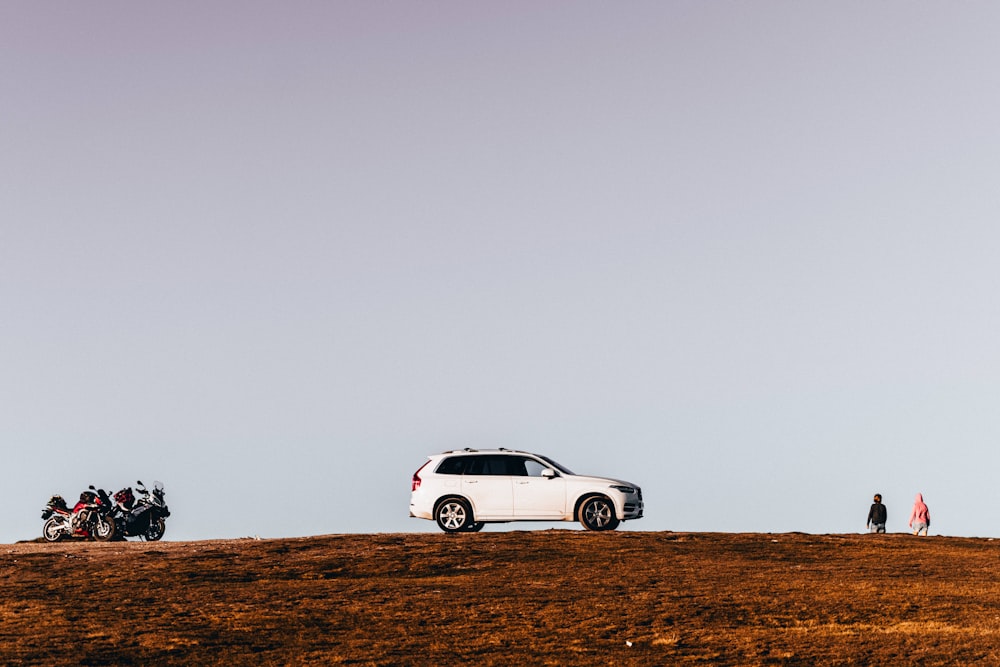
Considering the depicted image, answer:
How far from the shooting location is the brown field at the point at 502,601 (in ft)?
48.6

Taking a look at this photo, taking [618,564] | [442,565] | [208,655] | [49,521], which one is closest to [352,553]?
[442,565]

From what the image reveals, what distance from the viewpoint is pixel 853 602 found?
17.9 m

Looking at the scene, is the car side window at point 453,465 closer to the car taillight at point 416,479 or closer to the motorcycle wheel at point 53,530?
the car taillight at point 416,479

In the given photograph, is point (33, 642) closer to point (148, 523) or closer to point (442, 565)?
point (442, 565)

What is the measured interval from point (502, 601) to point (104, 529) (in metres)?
14.4

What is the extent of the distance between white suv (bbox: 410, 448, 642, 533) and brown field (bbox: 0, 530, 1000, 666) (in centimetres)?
110

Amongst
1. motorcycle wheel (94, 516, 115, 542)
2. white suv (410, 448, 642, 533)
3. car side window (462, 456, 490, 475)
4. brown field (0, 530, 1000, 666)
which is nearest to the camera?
brown field (0, 530, 1000, 666)

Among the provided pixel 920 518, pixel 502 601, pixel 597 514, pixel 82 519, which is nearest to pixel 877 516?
pixel 920 518

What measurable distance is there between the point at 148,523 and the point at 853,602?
1772 centimetres

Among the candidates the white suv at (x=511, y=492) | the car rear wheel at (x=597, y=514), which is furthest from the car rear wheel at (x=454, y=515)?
the car rear wheel at (x=597, y=514)

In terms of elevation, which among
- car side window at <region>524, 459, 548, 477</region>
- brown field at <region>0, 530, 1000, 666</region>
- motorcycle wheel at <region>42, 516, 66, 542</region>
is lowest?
brown field at <region>0, 530, 1000, 666</region>

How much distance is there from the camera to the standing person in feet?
100

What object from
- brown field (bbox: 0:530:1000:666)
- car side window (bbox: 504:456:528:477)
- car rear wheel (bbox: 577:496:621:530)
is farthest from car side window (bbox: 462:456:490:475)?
car rear wheel (bbox: 577:496:621:530)

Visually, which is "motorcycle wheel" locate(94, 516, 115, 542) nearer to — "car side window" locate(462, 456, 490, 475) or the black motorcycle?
the black motorcycle
